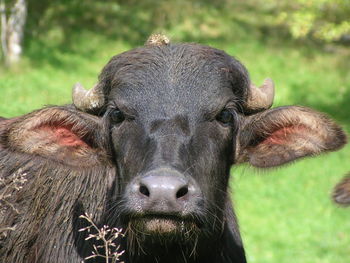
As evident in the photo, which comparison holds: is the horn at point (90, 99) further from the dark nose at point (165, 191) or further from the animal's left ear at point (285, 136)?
the dark nose at point (165, 191)

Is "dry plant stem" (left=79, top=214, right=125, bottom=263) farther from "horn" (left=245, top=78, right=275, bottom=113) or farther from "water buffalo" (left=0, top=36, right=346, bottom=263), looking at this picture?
"horn" (left=245, top=78, right=275, bottom=113)

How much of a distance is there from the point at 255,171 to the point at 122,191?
4.00 ft

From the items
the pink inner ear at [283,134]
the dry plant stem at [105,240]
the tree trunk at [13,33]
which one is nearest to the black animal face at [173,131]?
the dry plant stem at [105,240]

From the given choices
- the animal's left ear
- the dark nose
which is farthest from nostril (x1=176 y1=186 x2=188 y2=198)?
the animal's left ear

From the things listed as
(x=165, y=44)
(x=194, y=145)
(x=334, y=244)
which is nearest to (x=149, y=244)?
(x=194, y=145)

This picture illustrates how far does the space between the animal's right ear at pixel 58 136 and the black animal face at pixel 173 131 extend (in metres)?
0.26

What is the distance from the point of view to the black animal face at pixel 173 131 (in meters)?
5.85

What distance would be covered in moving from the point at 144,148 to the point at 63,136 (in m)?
1.09

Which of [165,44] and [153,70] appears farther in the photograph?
[165,44]

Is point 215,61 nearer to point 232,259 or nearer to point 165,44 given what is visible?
point 165,44

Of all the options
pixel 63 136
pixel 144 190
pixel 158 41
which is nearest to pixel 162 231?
pixel 144 190

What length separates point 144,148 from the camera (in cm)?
629

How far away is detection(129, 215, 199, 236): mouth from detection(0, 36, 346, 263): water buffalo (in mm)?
12

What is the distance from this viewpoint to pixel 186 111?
647 centimetres
